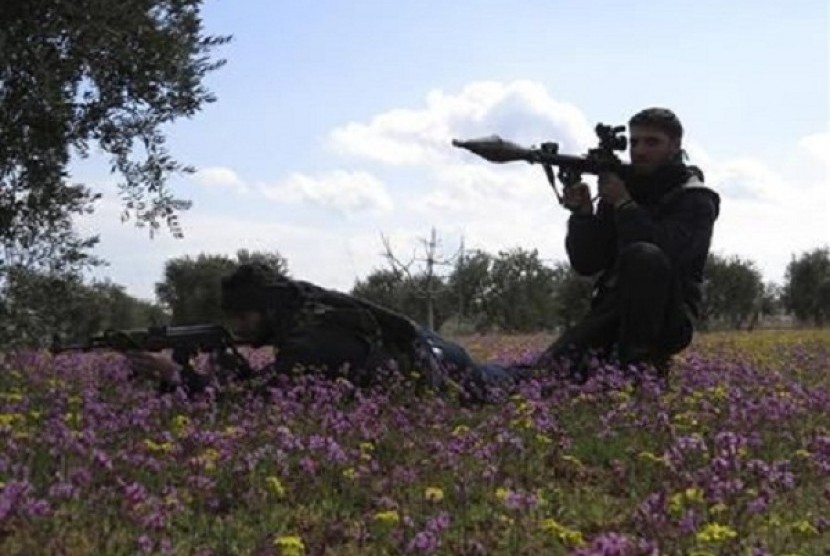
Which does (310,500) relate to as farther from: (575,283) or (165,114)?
(575,283)

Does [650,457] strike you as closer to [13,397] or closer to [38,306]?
[13,397]

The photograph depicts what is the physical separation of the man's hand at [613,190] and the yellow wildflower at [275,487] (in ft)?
15.4

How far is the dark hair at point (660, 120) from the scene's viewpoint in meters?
9.38

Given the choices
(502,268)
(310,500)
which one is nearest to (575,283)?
(502,268)

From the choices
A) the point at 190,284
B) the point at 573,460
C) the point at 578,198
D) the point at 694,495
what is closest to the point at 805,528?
the point at 694,495

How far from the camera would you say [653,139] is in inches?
372

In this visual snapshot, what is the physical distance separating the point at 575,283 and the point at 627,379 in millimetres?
64684

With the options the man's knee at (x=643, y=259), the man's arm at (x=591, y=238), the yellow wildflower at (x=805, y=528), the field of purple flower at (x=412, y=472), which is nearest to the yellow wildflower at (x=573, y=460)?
the field of purple flower at (x=412, y=472)

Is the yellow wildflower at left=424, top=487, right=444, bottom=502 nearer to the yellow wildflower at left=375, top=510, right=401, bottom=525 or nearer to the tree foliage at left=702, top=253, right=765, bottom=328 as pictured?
the yellow wildflower at left=375, top=510, right=401, bottom=525

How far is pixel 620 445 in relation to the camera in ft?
21.5

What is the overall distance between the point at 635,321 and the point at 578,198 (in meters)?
1.05

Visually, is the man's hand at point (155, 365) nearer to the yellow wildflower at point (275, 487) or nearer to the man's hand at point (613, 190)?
the yellow wildflower at point (275, 487)

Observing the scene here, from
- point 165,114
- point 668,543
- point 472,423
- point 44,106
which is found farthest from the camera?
point 165,114

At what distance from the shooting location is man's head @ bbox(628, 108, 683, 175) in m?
9.41
